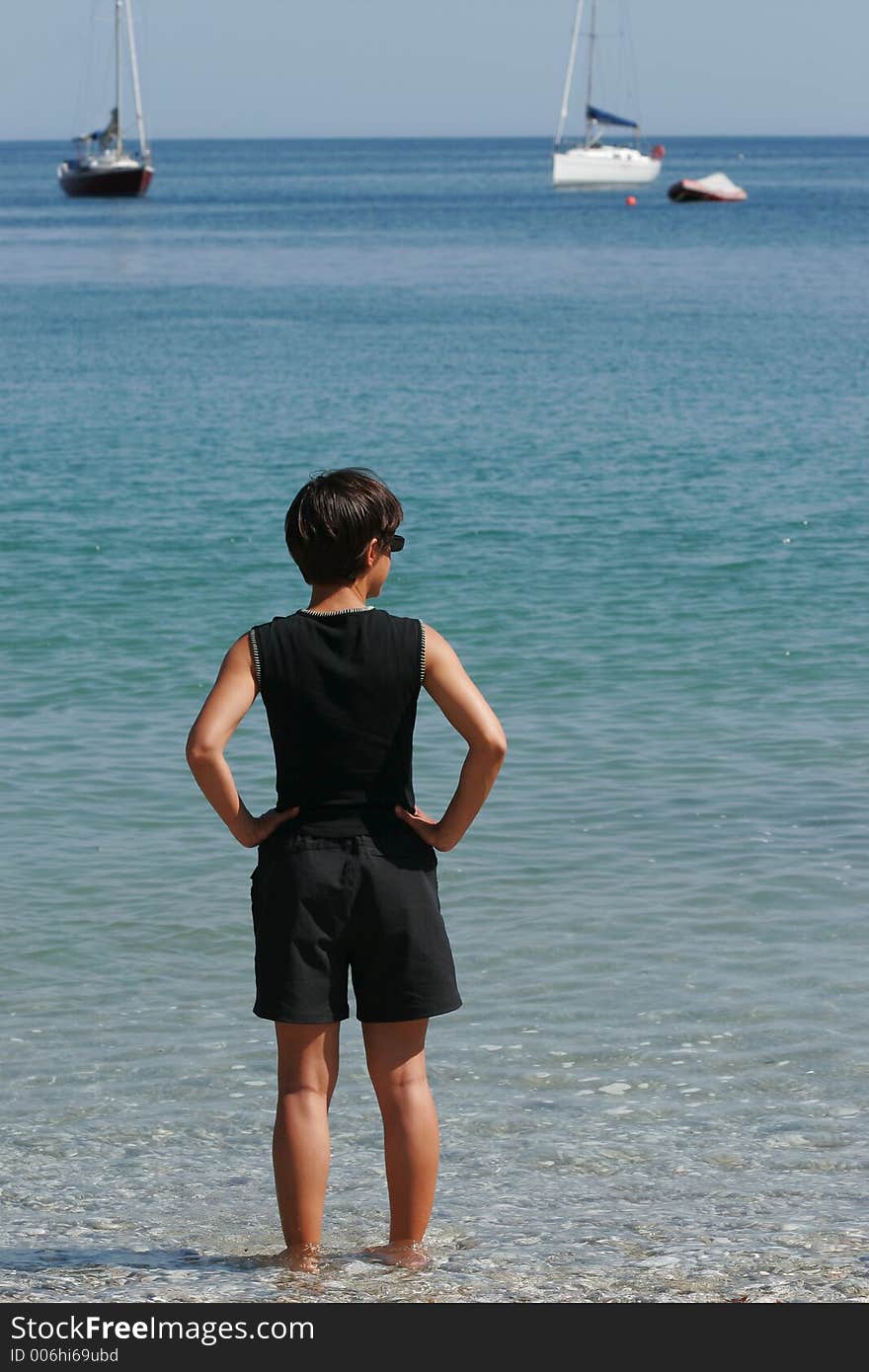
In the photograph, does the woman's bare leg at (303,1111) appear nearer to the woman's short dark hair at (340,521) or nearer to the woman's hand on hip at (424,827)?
the woman's hand on hip at (424,827)

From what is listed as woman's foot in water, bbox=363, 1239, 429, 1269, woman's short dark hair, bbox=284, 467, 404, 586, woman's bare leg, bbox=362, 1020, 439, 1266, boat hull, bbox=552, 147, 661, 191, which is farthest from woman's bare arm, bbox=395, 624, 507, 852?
boat hull, bbox=552, 147, 661, 191

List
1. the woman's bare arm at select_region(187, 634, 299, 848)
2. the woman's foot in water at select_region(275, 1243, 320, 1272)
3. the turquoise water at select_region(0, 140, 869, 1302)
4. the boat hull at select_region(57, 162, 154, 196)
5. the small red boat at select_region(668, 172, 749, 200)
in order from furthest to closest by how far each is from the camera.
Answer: the boat hull at select_region(57, 162, 154, 196), the small red boat at select_region(668, 172, 749, 200), the turquoise water at select_region(0, 140, 869, 1302), the woman's foot in water at select_region(275, 1243, 320, 1272), the woman's bare arm at select_region(187, 634, 299, 848)

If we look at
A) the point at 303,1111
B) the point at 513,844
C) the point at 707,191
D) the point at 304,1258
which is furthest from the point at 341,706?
the point at 707,191

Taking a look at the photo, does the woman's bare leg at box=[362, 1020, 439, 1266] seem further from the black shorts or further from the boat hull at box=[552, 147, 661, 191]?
the boat hull at box=[552, 147, 661, 191]

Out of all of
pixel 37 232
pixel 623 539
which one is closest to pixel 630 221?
pixel 37 232

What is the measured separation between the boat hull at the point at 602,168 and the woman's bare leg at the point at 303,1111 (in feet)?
411

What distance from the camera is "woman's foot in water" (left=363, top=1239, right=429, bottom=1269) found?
4.34 m

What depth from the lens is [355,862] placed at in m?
3.96

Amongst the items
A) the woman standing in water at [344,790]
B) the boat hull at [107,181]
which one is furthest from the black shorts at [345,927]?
the boat hull at [107,181]

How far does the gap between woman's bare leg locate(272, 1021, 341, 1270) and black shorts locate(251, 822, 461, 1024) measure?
9cm

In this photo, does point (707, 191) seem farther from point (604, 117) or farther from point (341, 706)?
point (341, 706)

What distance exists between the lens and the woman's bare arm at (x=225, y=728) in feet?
12.8
